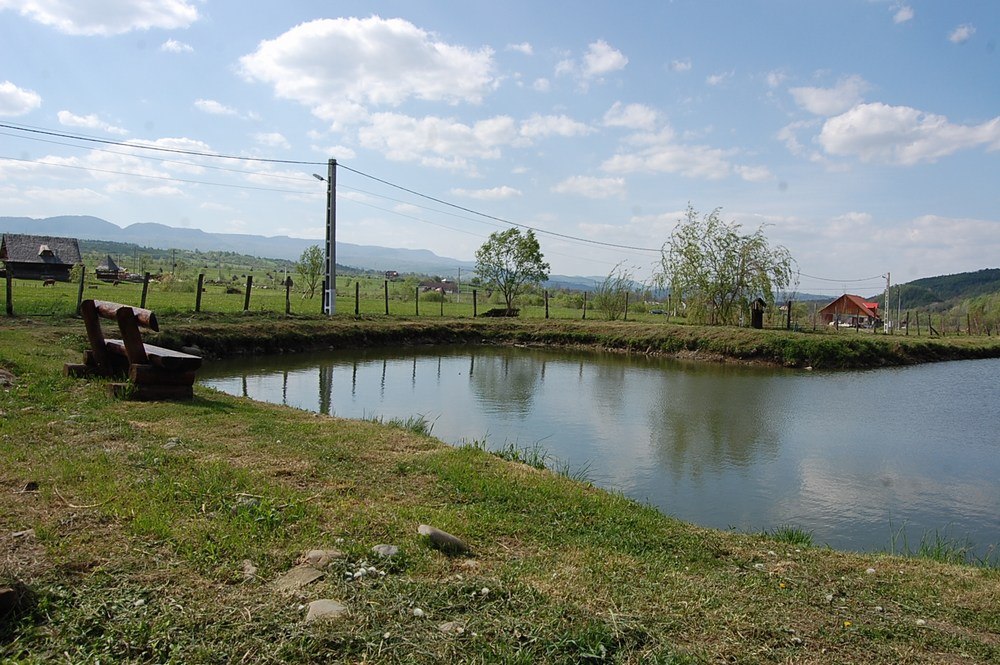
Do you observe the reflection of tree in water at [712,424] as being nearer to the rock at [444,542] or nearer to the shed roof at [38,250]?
the rock at [444,542]

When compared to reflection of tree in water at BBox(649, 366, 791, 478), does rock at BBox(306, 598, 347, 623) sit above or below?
above

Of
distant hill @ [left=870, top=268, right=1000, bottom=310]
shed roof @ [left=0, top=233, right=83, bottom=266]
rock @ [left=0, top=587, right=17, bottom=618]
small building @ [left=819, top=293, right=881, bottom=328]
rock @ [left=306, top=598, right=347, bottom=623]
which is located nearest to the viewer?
rock @ [left=0, top=587, right=17, bottom=618]

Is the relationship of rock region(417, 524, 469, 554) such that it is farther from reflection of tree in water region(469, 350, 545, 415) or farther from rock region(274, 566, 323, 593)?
reflection of tree in water region(469, 350, 545, 415)

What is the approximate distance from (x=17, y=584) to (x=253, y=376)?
1418 centimetres

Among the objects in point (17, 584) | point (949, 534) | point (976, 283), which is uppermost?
point (976, 283)

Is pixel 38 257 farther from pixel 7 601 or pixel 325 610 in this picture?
pixel 325 610

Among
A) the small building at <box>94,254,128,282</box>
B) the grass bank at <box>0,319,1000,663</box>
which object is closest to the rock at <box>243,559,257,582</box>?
the grass bank at <box>0,319,1000,663</box>

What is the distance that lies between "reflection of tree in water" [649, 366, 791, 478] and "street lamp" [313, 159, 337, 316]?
13.6 meters

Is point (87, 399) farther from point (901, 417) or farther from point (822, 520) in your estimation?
point (901, 417)

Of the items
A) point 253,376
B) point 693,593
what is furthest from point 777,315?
point 693,593

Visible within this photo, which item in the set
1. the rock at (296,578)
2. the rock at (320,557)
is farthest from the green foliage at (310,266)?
the rock at (296,578)

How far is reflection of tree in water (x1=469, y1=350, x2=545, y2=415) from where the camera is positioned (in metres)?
14.9

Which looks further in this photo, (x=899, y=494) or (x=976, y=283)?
(x=976, y=283)

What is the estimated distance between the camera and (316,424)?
8547mm
